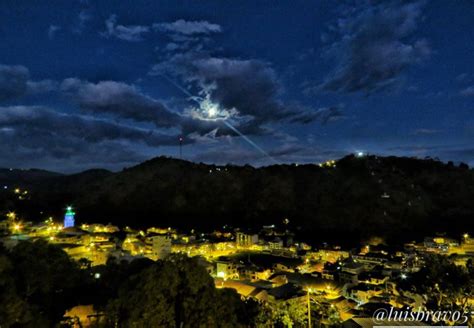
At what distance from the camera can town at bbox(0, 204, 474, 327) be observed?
15.4 m

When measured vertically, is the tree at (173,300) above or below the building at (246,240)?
above

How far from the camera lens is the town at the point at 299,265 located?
605 inches

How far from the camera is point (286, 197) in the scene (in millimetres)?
69062

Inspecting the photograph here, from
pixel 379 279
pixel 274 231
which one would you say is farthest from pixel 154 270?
pixel 274 231

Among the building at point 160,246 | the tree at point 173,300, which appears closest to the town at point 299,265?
the building at point 160,246

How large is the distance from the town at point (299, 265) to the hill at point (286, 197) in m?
11.0

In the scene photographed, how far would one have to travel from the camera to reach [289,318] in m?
8.09

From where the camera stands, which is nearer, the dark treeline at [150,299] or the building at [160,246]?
the dark treeline at [150,299]

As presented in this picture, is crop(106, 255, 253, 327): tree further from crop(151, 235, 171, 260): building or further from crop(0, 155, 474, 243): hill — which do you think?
crop(0, 155, 474, 243): hill

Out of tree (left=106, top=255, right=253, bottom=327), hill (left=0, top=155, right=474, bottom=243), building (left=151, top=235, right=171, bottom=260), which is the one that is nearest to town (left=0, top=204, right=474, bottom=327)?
building (left=151, top=235, right=171, bottom=260)

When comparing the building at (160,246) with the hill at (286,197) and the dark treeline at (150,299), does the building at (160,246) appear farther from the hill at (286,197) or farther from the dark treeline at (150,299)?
the hill at (286,197)

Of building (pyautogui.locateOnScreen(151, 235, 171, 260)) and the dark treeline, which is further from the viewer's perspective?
building (pyautogui.locateOnScreen(151, 235, 171, 260))

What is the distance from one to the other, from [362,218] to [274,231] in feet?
47.3

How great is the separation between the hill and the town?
11.0 metres
